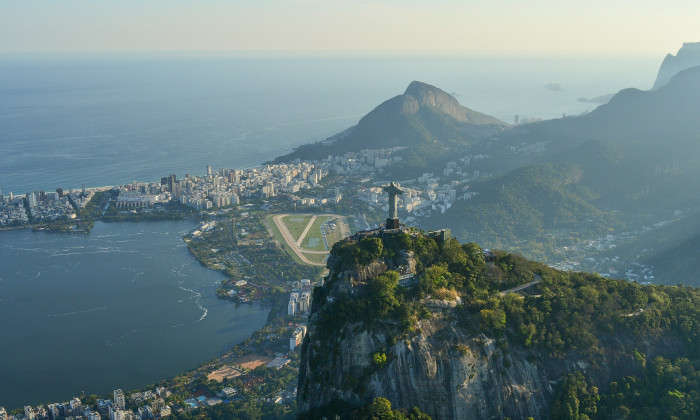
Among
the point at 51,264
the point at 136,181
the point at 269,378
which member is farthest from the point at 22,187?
the point at 269,378

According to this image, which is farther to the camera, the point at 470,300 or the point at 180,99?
the point at 180,99

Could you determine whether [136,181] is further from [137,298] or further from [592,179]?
[592,179]

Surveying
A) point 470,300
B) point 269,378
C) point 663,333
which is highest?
point 470,300

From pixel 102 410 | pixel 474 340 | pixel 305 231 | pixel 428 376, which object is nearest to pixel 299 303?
pixel 102 410

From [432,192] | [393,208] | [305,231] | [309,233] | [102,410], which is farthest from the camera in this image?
[432,192]

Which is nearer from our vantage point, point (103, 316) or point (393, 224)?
point (393, 224)

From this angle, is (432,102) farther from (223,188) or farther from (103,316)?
(103,316)

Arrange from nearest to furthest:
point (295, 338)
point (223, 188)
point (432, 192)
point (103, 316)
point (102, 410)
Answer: point (102, 410) → point (295, 338) → point (103, 316) → point (432, 192) → point (223, 188)

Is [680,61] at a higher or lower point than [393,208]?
higher
